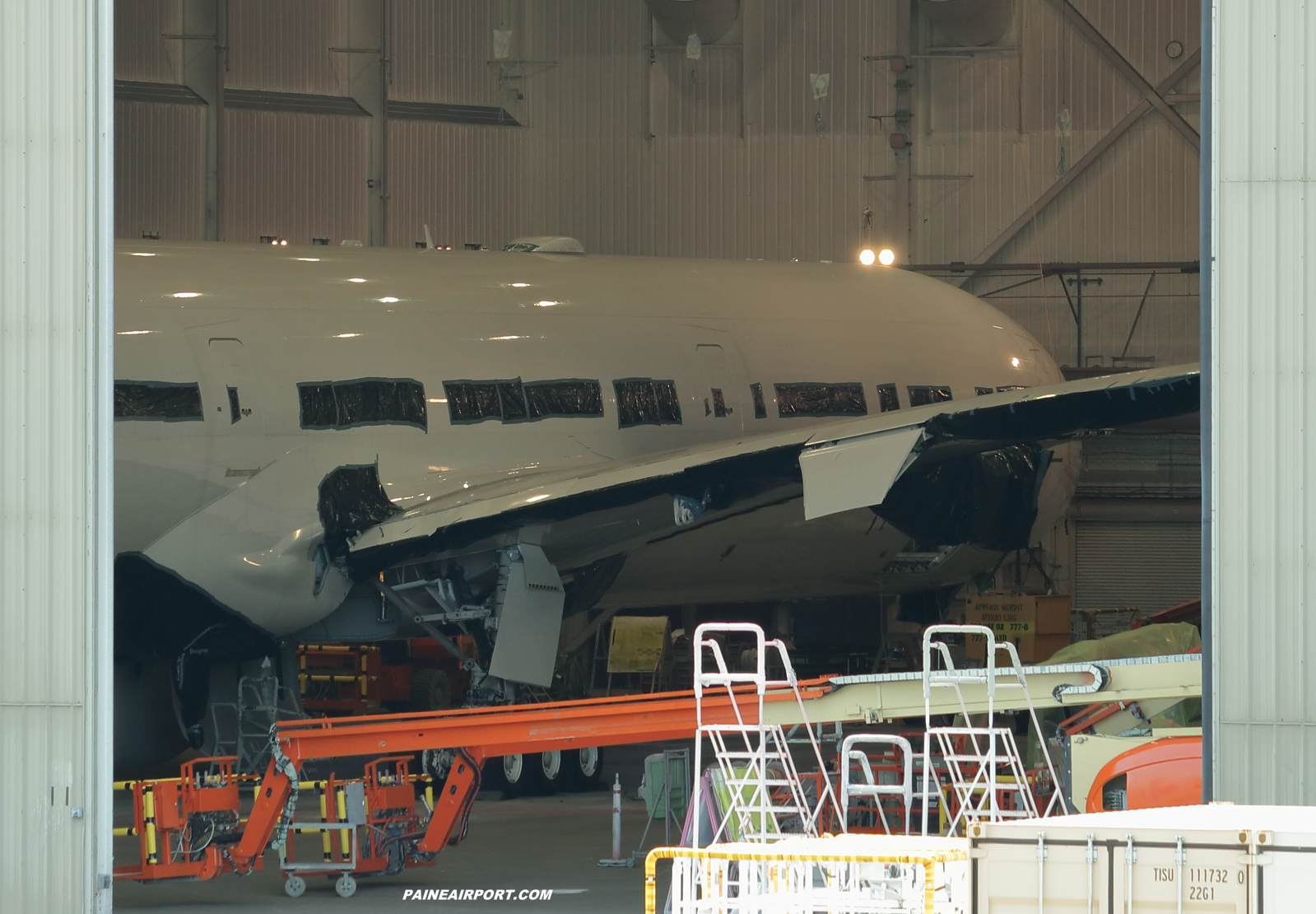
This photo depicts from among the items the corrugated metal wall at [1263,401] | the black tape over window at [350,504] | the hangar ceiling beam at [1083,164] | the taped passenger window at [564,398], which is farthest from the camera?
the hangar ceiling beam at [1083,164]

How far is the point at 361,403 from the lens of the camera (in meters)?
15.9

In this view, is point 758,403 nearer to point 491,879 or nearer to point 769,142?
point 491,879

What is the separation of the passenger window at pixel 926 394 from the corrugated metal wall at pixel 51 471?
1243 centimetres

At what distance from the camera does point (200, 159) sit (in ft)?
88.6

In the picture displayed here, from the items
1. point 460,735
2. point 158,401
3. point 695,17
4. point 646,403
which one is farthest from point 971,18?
point 460,735

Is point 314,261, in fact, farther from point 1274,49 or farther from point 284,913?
point 1274,49

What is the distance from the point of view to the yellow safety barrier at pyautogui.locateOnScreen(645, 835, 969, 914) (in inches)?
258

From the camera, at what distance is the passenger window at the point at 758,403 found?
1855 centimetres

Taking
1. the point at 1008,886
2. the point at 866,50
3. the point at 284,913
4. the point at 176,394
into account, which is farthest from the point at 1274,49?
the point at 866,50

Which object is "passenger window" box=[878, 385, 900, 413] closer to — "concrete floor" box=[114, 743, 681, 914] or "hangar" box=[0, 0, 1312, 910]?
"hangar" box=[0, 0, 1312, 910]

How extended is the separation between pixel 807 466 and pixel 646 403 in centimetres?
486

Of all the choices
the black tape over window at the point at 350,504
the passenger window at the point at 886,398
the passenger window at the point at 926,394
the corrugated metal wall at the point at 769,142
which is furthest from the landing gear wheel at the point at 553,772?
the corrugated metal wall at the point at 769,142

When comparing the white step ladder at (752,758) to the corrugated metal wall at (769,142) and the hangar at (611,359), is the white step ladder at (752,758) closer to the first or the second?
the hangar at (611,359)

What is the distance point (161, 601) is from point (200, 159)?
13948 mm
